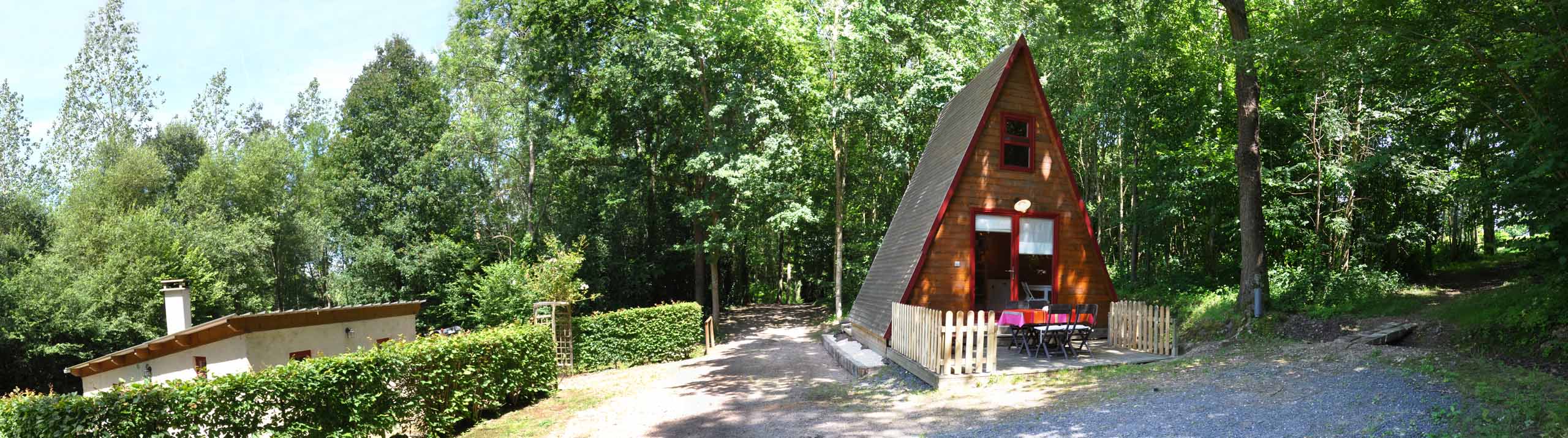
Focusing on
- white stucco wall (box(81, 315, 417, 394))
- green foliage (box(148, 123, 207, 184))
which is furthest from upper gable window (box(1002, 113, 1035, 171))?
green foliage (box(148, 123, 207, 184))

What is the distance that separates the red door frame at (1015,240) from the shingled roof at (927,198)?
747 millimetres

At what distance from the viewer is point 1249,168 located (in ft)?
38.6

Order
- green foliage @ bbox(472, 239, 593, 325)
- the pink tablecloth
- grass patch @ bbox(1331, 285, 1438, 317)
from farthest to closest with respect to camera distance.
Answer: green foliage @ bbox(472, 239, 593, 325) → grass patch @ bbox(1331, 285, 1438, 317) → the pink tablecloth

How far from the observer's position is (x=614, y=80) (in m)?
22.7

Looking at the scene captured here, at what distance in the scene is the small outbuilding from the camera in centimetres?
1180

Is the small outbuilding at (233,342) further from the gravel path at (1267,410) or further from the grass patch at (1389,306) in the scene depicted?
the grass patch at (1389,306)

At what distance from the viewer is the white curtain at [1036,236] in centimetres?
1288

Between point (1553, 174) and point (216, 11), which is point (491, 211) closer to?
point (216, 11)

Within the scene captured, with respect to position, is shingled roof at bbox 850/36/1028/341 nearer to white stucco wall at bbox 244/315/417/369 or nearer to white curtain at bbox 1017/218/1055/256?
white curtain at bbox 1017/218/1055/256

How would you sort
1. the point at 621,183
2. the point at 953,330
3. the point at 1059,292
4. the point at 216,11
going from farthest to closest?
1. the point at 216,11
2. the point at 621,183
3. the point at 1059,292
4. the point at 953,330

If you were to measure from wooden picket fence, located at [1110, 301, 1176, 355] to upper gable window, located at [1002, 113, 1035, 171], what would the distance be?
288 cm

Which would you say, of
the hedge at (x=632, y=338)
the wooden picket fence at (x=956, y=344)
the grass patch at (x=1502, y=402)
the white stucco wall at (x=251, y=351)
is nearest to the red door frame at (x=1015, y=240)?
the wooden picket fence at (x=956, y=344)

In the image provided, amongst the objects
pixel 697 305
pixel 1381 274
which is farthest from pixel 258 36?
pixel 1381 274

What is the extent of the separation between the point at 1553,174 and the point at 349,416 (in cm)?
1245
